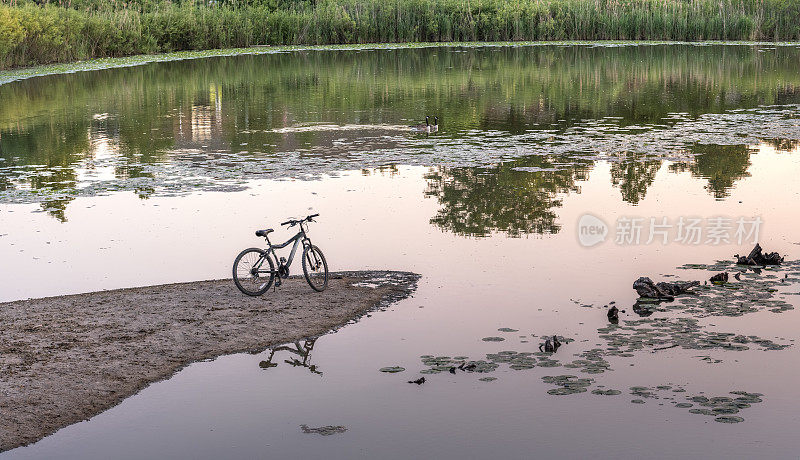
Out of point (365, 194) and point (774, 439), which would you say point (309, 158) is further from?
point (774, 439)

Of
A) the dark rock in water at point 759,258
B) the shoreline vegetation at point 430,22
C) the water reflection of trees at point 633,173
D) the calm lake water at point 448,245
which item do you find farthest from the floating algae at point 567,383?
the shoreline vegetation at point 430,22

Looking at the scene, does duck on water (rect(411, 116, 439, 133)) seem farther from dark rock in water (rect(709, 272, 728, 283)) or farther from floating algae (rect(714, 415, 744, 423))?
floating algae (rect(714, 415, 744, 423))

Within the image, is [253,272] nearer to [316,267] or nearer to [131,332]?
[316,267]

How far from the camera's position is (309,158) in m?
24.6

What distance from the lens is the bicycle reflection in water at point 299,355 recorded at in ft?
36.6

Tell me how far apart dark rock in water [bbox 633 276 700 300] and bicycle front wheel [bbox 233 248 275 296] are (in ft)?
15.2

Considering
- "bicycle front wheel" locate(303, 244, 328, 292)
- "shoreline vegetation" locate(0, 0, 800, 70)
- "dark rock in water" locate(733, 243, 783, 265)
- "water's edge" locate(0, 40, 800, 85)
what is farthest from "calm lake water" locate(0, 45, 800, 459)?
"shoreline vegetation" locate(0, 0, 800, 70)

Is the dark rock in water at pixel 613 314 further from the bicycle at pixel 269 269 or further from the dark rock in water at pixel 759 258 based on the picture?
the bicycle at pixel 269 269

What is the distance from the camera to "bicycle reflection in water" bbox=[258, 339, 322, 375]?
11156 mm

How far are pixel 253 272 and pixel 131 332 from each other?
1.91 m

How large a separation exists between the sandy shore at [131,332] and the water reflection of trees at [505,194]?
3325 mm

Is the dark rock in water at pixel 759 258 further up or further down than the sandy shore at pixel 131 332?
further up

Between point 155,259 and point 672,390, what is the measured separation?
8.32m

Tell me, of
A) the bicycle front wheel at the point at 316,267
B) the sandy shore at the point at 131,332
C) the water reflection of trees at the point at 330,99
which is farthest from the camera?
the water reflection of trees at the point at 330,99
